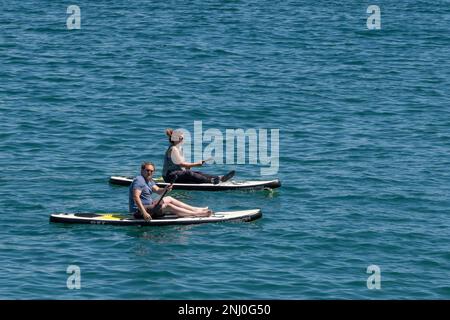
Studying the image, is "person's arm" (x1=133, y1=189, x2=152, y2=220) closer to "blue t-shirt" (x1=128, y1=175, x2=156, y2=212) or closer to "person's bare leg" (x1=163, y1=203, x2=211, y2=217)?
"blue t-shirt" (x1=128, y1=175, x2=156, y2=212)

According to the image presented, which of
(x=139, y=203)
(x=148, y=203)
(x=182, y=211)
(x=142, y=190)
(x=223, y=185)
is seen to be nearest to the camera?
(x=139, y=203)

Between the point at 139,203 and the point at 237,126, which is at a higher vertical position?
the point at 237,126

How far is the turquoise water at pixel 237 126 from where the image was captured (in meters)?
26.3

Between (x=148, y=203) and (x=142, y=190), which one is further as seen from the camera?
(x=148, y=203)

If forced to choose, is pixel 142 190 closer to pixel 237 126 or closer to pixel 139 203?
pixel 139 203

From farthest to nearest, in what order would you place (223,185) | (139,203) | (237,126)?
(237,126)
(223,185)
(139,203)

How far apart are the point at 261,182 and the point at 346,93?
1500cm

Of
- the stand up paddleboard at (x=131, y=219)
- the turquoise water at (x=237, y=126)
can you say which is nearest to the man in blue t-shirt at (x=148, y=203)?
the stand up paddleboard at (x=131, y=219)

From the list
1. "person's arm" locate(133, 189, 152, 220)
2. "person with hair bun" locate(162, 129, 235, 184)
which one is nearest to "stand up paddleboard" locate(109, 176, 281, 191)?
"person with hair bun" locate(162, 129, 235, 184)

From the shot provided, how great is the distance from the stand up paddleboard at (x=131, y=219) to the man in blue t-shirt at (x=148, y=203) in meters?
0.14

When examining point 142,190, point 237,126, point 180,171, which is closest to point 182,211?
point 142,190

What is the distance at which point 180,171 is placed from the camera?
108 feet

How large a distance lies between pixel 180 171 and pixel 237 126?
9298 mm
